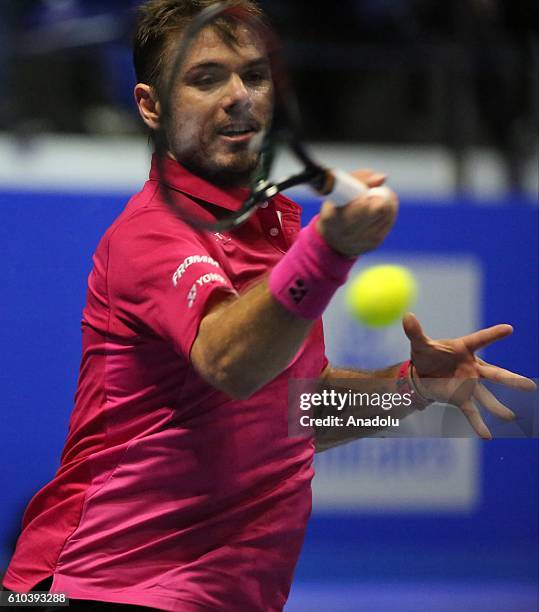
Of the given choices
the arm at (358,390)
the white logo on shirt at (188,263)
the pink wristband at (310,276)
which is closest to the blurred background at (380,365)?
the arm at (358,390)

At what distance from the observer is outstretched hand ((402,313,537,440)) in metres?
1.79

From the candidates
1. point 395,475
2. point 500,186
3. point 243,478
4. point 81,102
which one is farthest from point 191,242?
point 81,102

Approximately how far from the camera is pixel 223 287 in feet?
5.08

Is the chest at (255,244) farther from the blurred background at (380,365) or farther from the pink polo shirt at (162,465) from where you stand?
the blurred background at (380,365)

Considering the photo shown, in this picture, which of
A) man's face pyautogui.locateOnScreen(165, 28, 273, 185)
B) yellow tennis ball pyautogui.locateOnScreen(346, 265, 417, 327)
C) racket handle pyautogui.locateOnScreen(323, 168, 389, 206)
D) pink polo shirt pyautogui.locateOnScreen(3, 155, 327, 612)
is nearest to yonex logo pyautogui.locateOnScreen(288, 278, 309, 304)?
racket handle pyautogui.locateOnScreen(323, 168, 389, 206)

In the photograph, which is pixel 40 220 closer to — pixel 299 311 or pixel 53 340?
pixel 53 340

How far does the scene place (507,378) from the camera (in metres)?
1.79

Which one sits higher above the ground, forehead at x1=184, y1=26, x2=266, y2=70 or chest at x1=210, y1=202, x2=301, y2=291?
forehead at x1=184, y1=26, x2=266, y2=70

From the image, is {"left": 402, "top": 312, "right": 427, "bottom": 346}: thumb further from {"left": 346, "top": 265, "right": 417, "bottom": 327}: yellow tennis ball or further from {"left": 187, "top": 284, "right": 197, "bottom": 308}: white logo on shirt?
{"left": 187, "top": 284, "right": 197, "bottom": 308}: white logo on shirt

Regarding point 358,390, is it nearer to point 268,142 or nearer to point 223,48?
point 268,142

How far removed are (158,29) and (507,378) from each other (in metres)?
0.80

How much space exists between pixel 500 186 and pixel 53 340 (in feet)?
7.32

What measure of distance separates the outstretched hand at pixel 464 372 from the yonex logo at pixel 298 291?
1.29 feet

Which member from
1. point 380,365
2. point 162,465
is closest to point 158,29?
point 162,465
